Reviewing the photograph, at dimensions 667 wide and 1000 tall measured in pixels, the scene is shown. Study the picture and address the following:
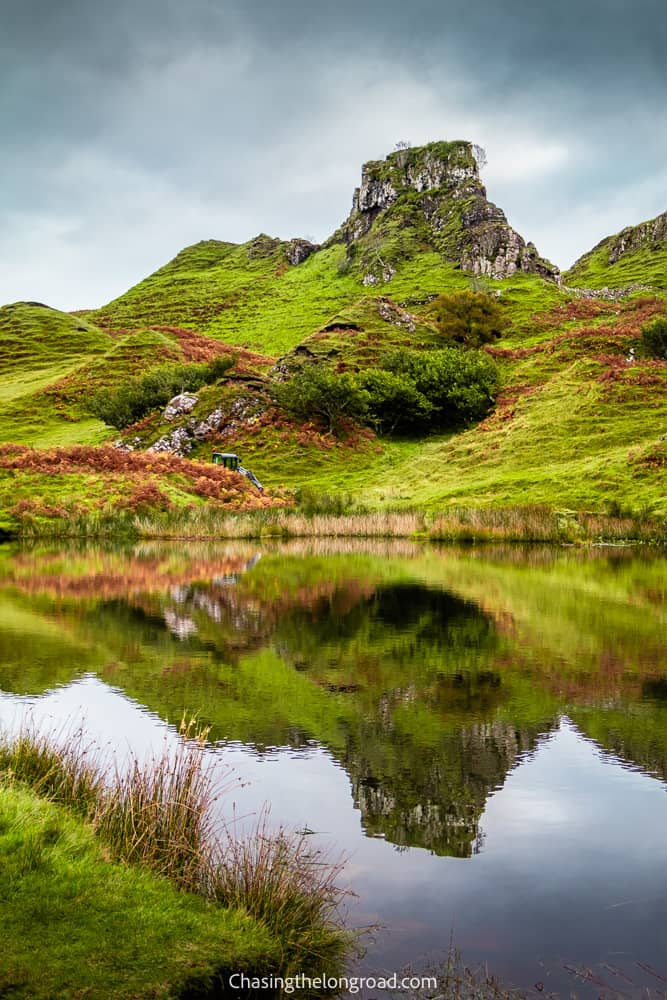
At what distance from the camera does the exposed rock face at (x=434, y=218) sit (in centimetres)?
13125

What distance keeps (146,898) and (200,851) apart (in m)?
0.90

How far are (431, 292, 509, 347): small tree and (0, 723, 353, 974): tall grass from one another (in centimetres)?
8869

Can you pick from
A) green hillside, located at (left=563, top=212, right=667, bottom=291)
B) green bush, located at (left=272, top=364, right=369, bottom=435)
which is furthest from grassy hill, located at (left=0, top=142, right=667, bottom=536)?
green bush, located at (left=272, top=364, right=369, bottom=435)

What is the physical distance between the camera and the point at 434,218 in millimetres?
162625

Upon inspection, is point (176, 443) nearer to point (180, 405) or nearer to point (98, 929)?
point (180, 405)

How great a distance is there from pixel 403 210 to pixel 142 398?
107 m

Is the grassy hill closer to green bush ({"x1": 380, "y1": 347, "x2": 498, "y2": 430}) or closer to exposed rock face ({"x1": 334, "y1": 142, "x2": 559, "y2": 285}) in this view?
exposed rock face ({"x1": 334, "y1": 142, "x2": 559, "y2": 285})

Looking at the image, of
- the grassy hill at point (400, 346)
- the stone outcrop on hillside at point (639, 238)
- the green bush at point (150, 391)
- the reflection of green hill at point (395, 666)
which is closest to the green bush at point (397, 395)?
the grassy hill at point (400, 346)

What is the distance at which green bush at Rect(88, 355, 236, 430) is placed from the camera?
80.0 metres

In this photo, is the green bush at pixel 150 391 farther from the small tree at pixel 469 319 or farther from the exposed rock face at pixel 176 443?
the small tree at pixel 469 319

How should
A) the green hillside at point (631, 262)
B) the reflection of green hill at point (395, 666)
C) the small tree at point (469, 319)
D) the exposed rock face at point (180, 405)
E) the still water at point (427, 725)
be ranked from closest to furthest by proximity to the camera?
the still water at point (427, 725) < the reflection of green hill at point (395, 666) < the exposed rock face at point (180, 405) < the small tree at point (469, 319) < the green hillside at point (631, 262)

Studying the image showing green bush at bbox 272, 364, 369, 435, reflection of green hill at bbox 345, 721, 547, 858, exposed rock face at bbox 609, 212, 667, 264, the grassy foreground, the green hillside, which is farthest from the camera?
exposed rock face at bbox 609, 212, 667, 264

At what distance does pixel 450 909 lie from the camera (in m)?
6.64

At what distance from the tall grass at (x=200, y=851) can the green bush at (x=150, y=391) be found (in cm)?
7442
